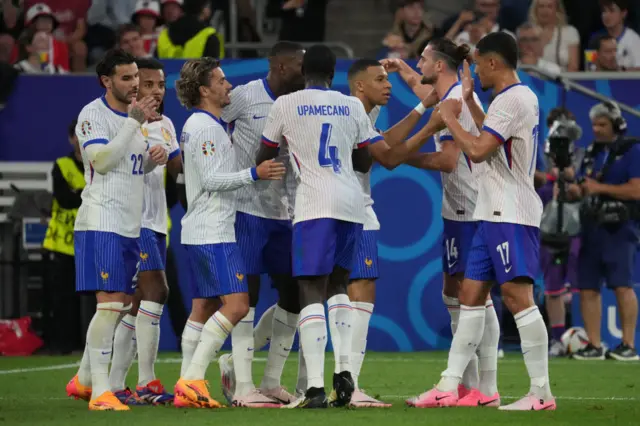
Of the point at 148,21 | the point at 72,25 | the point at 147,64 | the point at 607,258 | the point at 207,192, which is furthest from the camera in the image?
the point at 72,25

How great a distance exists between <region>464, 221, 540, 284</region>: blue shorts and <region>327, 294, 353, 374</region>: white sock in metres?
0.89

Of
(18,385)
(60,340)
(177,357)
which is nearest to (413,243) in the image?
(177,357)

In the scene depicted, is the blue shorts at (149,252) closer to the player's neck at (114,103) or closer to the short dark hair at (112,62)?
the player's neck at (114,103)

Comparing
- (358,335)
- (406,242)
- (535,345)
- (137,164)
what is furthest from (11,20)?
(535,345)

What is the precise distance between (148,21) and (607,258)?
6376 millimetres

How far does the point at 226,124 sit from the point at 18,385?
10.2ft

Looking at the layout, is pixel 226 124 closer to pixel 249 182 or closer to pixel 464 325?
pixel 249 182

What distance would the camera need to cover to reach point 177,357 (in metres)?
13.8

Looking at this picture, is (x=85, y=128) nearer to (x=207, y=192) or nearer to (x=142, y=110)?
(x=142, y=110)

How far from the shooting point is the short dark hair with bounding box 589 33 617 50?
1531 cm

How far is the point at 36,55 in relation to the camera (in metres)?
15.8

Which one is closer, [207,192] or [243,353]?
[207,192]

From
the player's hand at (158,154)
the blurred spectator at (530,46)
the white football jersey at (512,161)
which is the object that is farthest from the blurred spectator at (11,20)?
the white football jersey at (512,161)

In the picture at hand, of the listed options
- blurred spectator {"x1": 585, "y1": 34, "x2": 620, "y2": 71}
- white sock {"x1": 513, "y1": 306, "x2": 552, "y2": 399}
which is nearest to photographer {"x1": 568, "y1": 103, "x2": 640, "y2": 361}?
blurred spectator {"x1": 585, "y1": 34, "x2": 620, "y2": 71}
